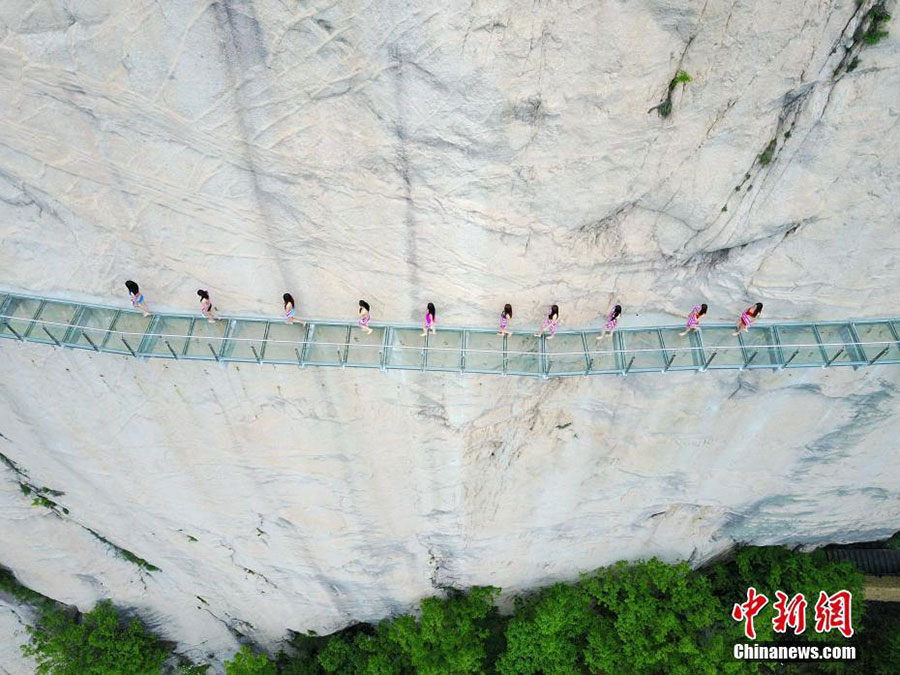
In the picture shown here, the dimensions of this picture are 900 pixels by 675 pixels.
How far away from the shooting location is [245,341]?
28.1ft

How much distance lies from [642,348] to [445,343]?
2.98 meters

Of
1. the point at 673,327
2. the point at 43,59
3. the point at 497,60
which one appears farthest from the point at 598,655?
the point at 43,59

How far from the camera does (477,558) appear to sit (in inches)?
483

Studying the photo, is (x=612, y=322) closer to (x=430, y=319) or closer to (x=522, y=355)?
(x=522, y=355)

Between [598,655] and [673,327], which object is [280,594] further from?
[673,327]

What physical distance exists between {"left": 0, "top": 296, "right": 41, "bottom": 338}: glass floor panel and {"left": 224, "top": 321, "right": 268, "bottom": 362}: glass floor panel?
2.81 metres

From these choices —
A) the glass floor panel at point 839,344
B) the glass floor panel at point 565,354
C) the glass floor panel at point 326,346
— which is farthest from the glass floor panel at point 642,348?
the glass floor panel at point 326,346

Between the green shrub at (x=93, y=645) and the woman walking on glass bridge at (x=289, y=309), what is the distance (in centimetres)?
1057

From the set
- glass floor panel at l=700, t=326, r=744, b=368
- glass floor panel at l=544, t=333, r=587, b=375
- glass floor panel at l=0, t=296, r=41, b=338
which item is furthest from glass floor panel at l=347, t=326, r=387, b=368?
glass floor panel at l=700, t=326, r=744, b=368

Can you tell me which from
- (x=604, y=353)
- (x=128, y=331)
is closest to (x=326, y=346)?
(x=128, y=331)

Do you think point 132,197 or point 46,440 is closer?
point 132,197

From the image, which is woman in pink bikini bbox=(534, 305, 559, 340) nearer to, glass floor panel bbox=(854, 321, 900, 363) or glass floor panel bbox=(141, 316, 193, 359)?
glass floor panel bbox=(854, 321, 900, 363)

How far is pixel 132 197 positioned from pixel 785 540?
1423 centimetres

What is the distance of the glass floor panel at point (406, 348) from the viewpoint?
28.0ft
